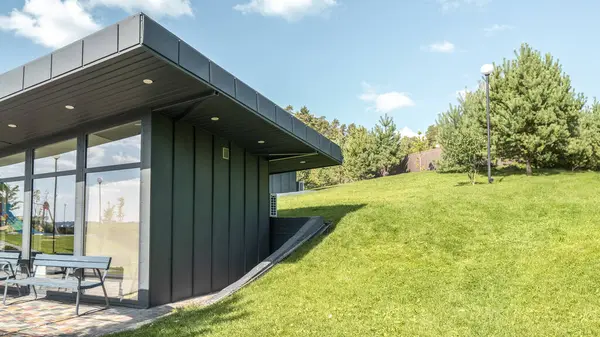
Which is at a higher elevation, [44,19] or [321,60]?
[44,19]

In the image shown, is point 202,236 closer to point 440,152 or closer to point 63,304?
point 63,304

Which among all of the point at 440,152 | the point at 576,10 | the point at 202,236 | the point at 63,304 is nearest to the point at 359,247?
the point at 202,236

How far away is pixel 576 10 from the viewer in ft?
35.9

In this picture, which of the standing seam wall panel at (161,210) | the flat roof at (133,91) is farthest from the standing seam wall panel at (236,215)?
the standing seam wall panel at (161,210)

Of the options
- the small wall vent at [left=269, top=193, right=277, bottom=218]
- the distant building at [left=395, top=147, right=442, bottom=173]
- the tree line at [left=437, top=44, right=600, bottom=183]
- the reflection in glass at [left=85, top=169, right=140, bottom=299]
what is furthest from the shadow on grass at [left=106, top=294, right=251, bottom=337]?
the distant building at [left=395, top=147, right=442, bottom=173]

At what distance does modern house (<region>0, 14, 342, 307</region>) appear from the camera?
17.1ft

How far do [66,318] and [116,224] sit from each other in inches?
66.8

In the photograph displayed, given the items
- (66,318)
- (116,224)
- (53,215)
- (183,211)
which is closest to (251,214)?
(183,211)

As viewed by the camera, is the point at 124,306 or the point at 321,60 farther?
the point at 321,60

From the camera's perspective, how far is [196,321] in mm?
5418

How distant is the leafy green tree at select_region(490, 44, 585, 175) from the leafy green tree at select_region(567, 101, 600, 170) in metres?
0.44

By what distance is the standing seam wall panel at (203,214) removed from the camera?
780cm

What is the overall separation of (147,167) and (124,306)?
2.33 m

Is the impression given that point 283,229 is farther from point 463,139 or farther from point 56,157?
point 463,139
